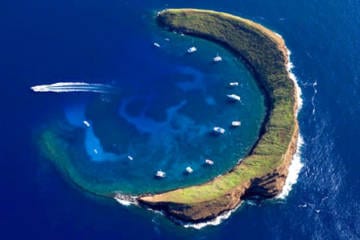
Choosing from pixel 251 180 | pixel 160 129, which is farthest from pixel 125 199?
pixel 251 180

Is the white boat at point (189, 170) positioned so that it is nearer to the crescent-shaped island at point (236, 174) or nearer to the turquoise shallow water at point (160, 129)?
the turquoise shallow water at point (160, 129)

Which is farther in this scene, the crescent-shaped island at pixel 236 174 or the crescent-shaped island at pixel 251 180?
the crescent-shaped island at pixel 236 174

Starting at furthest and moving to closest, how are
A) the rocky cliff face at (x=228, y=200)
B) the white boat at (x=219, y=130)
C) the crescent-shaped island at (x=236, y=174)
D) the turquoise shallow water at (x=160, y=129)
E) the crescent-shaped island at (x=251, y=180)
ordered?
the white boat at (x=219, y=130)
the turquoise shallow water at (x=160, y=129)
the crescent-shaped island at (x=236, y=174)
the crescent-shaped island at (x=251, y=180)
the rocky cliff face at (x=228, y=200)

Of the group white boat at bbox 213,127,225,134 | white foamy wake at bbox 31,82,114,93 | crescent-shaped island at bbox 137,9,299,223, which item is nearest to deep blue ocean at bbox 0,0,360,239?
white foamy wake at bbox 31,82,114,93

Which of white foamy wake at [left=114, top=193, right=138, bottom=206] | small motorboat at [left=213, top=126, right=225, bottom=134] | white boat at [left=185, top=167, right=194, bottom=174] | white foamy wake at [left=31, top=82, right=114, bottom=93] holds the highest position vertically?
small motorboat at [left=213, top=126, right=225, bottom=134]

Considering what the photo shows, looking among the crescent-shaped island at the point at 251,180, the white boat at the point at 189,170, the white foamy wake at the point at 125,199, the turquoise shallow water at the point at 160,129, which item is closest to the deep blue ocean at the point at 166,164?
the turquoise shallow water at the point at 160,129

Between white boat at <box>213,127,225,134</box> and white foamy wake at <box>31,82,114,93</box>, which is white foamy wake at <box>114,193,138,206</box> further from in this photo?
white foamy wake at <box>31,82,114,93</box>

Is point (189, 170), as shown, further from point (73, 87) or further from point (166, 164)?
point (73, 87)
